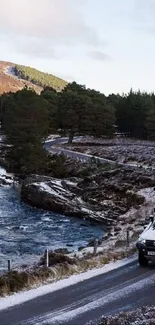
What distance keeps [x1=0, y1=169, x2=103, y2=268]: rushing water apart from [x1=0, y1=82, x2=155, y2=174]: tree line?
18.5m

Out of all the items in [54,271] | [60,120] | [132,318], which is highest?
[60,120]

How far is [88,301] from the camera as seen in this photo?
49.8ft

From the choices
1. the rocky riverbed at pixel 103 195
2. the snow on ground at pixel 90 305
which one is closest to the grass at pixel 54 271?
the snow on ground at pixel 90 305

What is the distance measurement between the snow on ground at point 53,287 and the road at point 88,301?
27 centimetres

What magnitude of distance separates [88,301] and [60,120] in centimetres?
8203

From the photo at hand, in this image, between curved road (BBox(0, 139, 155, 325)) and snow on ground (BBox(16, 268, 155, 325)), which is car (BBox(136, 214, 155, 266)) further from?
snow on ground (BBox(16, 268, 155, 325))

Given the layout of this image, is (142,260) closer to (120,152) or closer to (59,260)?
(59,260)

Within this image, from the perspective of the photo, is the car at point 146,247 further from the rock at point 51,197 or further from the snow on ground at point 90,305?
the rock at point 51,197

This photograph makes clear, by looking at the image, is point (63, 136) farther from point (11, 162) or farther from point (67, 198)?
point (67, 198)

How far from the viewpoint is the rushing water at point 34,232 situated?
29766 mm

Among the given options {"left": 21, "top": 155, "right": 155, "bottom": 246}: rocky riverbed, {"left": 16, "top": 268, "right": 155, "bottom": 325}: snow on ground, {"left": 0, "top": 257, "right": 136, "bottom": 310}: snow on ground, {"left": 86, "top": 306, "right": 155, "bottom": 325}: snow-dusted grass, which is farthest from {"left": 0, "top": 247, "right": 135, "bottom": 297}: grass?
{"left": 21, "top": 155, "right": 155, "bottom": 246}: rocky riverbed

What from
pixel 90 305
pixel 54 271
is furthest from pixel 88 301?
pixel 54 271

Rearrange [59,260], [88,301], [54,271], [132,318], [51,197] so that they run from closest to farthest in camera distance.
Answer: [132,318] → [88,301] → [54,271] → [59,260] → [51,197]

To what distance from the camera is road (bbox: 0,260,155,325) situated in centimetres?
1356
